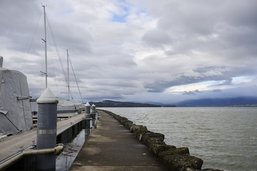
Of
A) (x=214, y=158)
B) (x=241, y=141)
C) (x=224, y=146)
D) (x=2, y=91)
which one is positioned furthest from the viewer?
(x=241, y=141)

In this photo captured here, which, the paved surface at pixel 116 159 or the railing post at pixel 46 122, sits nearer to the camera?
the railing post at pixel 46 122

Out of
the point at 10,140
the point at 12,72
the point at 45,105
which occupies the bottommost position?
the point at 10,140

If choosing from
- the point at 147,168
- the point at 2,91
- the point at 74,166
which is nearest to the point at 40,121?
the point at 74,166

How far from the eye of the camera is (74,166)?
9.66m

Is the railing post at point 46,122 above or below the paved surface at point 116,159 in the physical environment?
above

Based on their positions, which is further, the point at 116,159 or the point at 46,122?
the point at 116,159

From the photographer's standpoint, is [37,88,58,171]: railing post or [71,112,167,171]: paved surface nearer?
[37,88,58,171]: railing post

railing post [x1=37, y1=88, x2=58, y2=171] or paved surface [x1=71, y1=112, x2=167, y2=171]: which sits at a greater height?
railing post [x1=37, y1=88, x2=58, y2=171]

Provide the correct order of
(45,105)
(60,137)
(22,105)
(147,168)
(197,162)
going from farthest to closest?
(60,137), (22,105), (147,168), (197,162), (45,105)

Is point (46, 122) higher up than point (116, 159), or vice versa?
point (46, 122)

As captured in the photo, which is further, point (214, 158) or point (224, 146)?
point (224, 146)

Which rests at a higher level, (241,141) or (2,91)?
(2,91)

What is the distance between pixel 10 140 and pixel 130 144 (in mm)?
5191

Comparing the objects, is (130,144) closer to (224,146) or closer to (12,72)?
(12,72)
